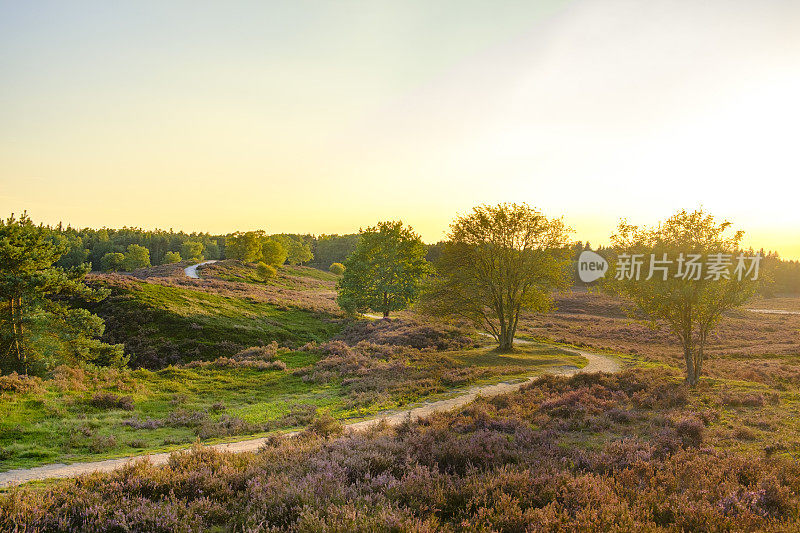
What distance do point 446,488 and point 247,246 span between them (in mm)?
98579

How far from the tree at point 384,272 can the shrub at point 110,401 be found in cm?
3333

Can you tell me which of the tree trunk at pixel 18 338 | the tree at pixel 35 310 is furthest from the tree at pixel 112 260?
the tree trunk at pixel 18 338

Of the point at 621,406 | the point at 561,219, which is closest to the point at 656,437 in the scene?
the point at 621,406

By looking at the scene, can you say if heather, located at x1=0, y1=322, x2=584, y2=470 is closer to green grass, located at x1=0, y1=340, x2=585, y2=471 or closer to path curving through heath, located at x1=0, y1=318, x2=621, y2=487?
green grass, located at x1=0, y1=340, x2=585, y2=471

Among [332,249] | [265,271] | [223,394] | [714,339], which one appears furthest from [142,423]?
[332,249]

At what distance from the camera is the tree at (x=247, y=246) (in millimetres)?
95500

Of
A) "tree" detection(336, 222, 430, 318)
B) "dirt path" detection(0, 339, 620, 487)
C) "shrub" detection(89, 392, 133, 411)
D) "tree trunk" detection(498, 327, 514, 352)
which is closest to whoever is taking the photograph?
"dirt path" detection(0, 339, 620, 487)

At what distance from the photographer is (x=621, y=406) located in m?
14.3

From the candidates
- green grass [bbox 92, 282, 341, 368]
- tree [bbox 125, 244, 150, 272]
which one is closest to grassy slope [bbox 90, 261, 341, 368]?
green grass [bbox 92, 282, 341, 368]

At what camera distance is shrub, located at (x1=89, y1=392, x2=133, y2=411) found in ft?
56.7

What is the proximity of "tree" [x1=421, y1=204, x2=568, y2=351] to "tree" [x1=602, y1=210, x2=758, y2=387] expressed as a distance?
11.6 m

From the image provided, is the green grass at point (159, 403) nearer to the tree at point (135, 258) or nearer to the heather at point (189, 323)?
the heather at point (189, 323)

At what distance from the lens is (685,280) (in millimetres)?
18641

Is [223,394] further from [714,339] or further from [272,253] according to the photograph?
[272,253]
